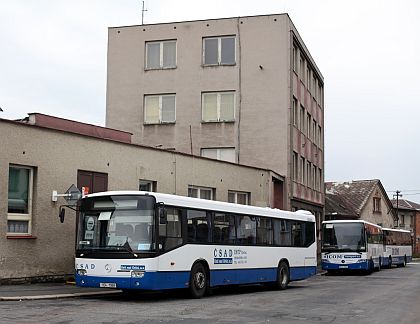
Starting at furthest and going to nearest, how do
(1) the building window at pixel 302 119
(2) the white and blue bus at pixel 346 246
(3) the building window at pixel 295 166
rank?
(1) the building window at pixel 302 119
(3) the building window at pixel 295 166
(2) the white and blue bus at pixel 346 246

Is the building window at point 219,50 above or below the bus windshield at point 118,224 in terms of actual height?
above

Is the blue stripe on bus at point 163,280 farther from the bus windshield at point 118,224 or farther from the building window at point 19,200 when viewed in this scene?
the building window at point 19,200

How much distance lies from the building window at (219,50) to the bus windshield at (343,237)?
11.3 m

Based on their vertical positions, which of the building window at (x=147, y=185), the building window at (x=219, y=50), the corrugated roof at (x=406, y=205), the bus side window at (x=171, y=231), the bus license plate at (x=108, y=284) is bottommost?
the bus license plate at (x=108, y=284)

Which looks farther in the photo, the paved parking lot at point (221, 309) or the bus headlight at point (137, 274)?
the bus headlight at point (137, 274)

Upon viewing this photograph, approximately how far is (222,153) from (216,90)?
3704 mm

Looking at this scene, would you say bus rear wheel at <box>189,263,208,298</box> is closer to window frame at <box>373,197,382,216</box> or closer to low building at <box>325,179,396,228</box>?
low building at <box>325,179,396,228</box>

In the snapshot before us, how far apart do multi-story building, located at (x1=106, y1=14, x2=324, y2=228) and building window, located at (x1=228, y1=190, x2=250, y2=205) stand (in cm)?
566

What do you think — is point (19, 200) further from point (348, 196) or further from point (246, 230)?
point (348, 196)

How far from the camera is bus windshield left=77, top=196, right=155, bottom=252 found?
1639cm

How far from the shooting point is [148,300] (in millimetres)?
17141

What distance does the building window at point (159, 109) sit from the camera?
41.2 meters

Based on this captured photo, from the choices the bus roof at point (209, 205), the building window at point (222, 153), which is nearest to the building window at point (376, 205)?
the building window at point (222, 153)

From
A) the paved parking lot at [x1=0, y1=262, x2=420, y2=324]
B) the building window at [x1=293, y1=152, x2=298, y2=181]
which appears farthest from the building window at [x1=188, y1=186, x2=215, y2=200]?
the building window at [x1=293, y1=152, x2=298, y2=181]
